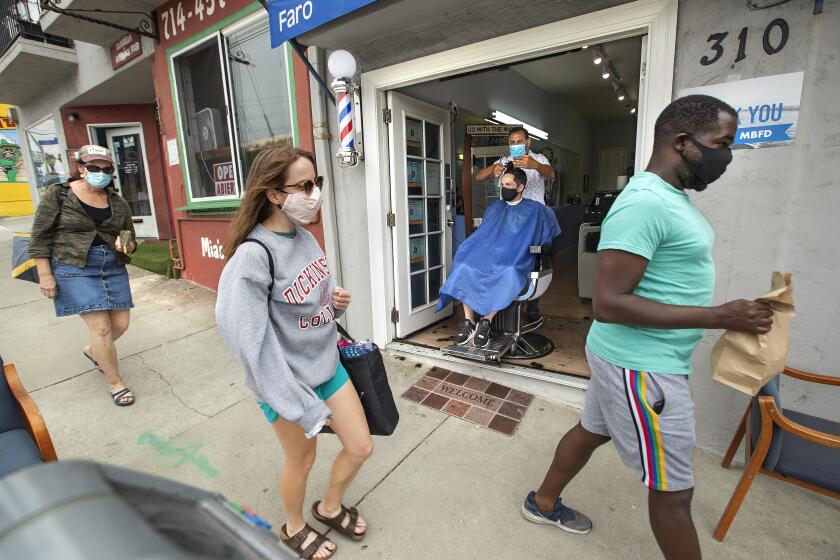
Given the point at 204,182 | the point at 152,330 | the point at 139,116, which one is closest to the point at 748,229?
the point at 152,330

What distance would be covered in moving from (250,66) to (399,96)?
2008mm

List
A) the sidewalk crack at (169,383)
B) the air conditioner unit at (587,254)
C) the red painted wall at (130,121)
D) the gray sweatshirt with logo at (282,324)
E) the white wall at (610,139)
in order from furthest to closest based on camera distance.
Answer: the white wall at (610,139) < the red painted wall at (130,121) < the air conditioner unit at (587,254) < the sidewalk crack at (169,383) < the gray sweatshirt with logo at (282,324)

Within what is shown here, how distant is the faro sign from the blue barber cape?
6.67ft

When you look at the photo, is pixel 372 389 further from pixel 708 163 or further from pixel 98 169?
pixel 98 169

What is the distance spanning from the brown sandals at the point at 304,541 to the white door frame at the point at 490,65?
2037mm

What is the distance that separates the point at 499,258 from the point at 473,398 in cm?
125

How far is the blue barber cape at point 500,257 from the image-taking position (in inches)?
132

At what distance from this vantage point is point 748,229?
6.59 ft

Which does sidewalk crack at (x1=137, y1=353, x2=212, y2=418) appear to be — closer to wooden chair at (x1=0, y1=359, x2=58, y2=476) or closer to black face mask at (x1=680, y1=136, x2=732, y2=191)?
wooden chair at (x1=0, y1=359, x2=58, y2=476)

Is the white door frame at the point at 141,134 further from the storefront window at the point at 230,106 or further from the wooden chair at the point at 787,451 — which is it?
the wooden chair at the point at 787,451

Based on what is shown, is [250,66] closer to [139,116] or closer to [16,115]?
[139,116]

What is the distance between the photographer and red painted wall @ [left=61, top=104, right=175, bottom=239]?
25.4 feet

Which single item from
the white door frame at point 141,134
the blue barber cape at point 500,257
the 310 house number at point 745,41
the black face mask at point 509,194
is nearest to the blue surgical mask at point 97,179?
the blue barber cape at point 500,257

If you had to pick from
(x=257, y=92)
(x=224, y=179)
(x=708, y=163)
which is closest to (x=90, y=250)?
(x=224, y=179)
